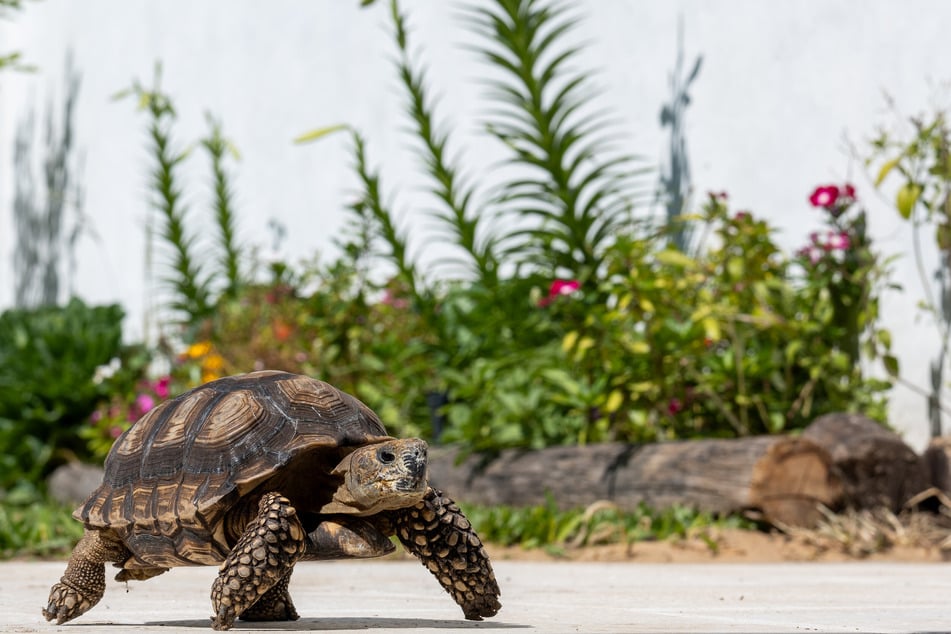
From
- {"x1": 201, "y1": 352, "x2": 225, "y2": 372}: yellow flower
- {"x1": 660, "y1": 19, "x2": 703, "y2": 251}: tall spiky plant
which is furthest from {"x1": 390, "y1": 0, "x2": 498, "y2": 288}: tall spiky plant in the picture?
{"x1": 201, "y1": 352, "x2": 225, "y2": 372}: yellow flower

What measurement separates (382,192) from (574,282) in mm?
3807

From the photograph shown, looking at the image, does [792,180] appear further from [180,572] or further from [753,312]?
[180,572]

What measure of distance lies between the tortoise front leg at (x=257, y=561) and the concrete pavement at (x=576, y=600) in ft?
0.38

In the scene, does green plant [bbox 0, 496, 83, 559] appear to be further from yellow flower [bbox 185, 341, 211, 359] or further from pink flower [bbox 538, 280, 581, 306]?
pink flower [bbox 538, 280, 581, 306]

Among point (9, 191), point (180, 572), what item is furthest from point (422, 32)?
point (9, 191)

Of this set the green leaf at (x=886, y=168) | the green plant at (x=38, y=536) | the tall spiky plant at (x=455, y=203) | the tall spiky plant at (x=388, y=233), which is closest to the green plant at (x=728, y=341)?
the green leaf at (x=886, y=168)

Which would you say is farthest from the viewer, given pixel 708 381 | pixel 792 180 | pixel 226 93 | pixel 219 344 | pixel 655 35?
pixel 226 93

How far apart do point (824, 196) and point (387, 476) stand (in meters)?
5.09

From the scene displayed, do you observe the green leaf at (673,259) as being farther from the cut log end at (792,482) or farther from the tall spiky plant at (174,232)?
the tall spiky plant at (174,232)

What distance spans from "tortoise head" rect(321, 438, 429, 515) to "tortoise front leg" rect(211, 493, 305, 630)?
17cm

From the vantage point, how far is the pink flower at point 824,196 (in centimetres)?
727

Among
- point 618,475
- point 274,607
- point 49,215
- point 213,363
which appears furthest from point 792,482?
point 49,215

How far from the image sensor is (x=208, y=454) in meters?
3.08

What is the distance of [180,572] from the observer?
19.1ft
